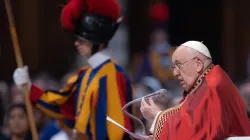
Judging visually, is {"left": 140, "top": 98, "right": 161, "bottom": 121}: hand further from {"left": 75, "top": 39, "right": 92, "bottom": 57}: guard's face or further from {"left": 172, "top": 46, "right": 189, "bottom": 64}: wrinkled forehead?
→ {"left": 75, "top": 39, "right": 92, "bottom": 57}: guard's face

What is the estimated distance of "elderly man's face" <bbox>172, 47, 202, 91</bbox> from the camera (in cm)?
609

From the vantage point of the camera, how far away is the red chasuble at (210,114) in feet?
18.9

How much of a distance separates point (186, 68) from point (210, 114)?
434mm

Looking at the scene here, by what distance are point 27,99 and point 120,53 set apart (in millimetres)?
7184

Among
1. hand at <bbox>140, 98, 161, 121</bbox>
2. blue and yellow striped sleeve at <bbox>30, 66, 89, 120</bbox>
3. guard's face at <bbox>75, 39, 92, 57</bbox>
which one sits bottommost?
blue and yellow striped sleeve at <bbox>30, 66, 89, 120</bbox>

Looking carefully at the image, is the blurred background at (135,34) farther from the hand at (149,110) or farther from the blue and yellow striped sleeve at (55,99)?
the hand at (149,110)

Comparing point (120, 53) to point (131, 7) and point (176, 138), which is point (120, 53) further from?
point (176, 138)

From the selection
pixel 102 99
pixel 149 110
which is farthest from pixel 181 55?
pixel 102 99

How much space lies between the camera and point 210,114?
579 cm

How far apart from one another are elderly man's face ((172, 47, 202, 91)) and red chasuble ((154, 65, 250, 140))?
49 mm

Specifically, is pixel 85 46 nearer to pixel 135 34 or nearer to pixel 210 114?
pixel 210 114

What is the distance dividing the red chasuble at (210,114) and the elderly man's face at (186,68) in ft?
0.16

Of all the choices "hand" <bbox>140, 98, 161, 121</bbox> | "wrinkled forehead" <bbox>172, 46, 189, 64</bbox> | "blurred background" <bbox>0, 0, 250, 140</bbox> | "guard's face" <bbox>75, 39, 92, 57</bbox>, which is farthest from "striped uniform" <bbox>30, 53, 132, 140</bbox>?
"blurred background" <bbox>0, 0, 250, 140</bbox>

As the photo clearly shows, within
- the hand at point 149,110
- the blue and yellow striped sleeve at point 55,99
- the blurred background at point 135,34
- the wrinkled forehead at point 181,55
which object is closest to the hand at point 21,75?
the blue and yellow striped sleeve at point 55,99
